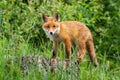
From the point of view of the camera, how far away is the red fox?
9.03 metres

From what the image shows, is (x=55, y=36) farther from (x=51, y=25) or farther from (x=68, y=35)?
(x=68, y=35)

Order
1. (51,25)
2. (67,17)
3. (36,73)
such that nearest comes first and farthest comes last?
1. (36,73)
2. (51,25)
3. (67,17)

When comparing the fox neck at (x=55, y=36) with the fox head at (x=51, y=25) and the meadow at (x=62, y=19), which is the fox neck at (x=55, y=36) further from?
the meadow at (x=62, y=19)

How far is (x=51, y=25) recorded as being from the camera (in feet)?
29.7

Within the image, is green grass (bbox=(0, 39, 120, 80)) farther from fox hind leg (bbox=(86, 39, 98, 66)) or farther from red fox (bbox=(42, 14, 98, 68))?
fox hind leg (bbox=(86, 39, 98, 66))

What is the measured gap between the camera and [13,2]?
38.2ft

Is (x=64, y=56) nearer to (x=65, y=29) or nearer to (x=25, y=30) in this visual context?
(x=65, y=29)

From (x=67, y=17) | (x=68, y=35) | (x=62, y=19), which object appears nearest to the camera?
(x=68, y=35)

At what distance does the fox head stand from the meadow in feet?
1.25

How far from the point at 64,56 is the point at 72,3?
423 centimetres

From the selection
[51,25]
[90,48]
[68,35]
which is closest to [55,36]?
[51,25]

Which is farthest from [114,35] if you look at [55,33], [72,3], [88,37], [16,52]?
[16,52]

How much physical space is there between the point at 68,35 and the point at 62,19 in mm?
2031

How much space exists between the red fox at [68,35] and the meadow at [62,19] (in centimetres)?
16
